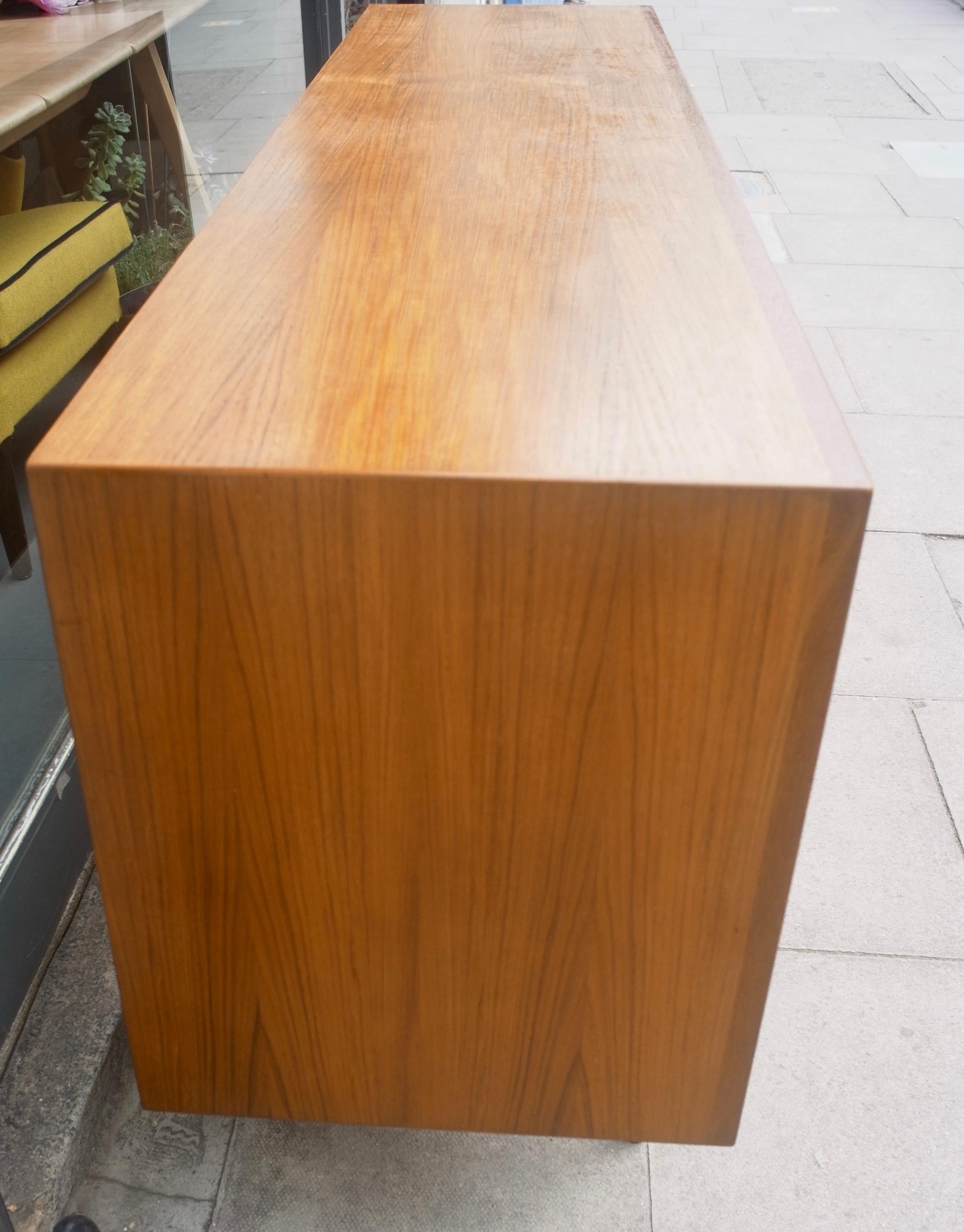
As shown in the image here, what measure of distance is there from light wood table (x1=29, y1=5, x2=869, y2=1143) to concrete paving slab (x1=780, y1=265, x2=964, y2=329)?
2.23m

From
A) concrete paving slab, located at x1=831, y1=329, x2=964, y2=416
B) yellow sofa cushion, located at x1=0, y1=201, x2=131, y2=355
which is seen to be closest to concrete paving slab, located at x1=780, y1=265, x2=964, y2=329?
concrete paving slab, located at x1=831, y1=329, x2=964, y2=416

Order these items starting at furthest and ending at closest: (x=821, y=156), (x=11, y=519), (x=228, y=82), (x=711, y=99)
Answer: (x=711, y=99), (x=821, y=156), (x=228, y=82), (x=11, y=519)

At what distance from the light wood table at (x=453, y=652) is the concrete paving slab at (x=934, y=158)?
3.87 metres

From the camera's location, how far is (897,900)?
1.42m

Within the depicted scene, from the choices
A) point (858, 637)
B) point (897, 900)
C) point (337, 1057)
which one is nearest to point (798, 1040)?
point (897, 900)

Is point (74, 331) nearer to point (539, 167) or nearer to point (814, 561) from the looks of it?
point (539, 167)

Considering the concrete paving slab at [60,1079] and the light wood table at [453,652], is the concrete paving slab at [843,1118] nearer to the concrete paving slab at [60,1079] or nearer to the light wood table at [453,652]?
the light wood table at [453,652]

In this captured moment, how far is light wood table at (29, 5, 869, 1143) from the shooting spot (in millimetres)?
652

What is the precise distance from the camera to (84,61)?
1425mm

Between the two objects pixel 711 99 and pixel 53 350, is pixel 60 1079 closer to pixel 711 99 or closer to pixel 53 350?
pixel 53 350

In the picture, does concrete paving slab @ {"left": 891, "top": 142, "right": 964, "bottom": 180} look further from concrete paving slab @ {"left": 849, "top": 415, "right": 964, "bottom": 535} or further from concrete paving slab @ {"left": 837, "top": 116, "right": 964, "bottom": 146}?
concrete paving slab @ {"left": 849, "top": 415, "right": 964, "bottom": 535}

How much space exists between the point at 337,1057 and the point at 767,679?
480 mm

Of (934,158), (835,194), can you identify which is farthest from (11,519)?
(934,158)

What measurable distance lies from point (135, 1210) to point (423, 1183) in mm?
279
